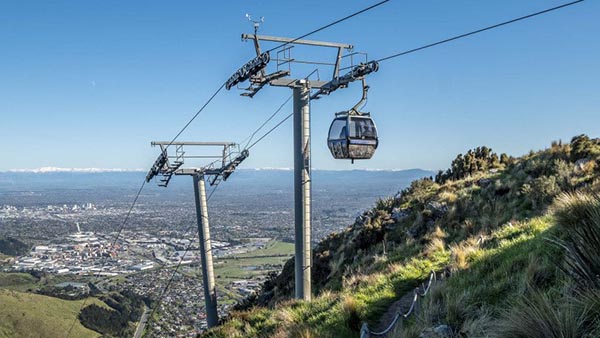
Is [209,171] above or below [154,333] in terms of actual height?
above

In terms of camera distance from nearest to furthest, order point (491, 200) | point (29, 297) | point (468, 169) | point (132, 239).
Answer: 1. point (491, 200)
2. point (468, 169)
3. point (29, 297)
4. point (132, 239)

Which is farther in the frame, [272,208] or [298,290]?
[272,208]

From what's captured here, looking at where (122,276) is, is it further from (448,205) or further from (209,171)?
(448,205)

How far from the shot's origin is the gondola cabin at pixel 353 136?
9359 millimetres

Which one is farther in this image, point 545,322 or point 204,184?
point 204,184

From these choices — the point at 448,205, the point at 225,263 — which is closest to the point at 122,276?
the point at 225,263

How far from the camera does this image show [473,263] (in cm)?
800

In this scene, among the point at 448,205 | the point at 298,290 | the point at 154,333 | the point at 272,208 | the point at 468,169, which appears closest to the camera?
the point at 298,290

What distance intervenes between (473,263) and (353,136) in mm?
3485

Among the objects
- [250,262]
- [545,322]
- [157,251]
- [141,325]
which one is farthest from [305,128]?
[157,251]

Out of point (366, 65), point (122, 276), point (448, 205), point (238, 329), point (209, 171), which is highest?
point (366, 65)

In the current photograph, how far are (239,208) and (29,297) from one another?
88.7 m

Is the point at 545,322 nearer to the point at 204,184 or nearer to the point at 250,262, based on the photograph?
the point at 204,184

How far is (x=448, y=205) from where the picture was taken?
1650 cm
